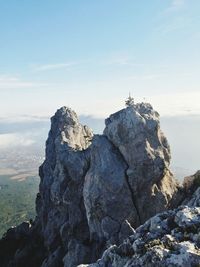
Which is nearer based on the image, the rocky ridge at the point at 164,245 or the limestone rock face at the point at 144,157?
the rocky ridge at the point at 164,245

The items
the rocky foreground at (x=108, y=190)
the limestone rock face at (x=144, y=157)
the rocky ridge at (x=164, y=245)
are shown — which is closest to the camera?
the rocky ridge at (x=164, y=245)

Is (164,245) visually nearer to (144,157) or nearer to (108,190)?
(108,190)

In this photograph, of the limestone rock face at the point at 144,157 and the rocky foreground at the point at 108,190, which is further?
the limestone rock face at the point at 144,157

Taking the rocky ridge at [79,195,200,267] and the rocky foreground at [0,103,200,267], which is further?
the rocky foreground at [0,103,200,267]

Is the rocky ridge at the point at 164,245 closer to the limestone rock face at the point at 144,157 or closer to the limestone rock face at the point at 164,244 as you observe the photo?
the limestone rock face at the point at 164,244

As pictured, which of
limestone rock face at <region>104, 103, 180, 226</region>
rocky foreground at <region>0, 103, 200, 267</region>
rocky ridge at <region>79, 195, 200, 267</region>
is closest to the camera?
rocky ridge at <region>79, 195, 200, 267</region>

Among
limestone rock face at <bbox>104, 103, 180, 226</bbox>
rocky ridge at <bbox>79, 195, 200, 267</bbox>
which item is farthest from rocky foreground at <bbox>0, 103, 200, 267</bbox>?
rocky ridge at <bbox>79, 195, 200, 267</bbox>

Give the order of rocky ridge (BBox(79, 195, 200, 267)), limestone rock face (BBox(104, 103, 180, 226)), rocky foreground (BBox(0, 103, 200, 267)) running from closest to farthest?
rocky ridge (BBox(79, 195, 200, 267)) → rocky foreground (BBox(0, 103, 200, 267)) → limestone rock face (BBox(104, 103, 180, 226))

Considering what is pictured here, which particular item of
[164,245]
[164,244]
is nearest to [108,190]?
[164,244]

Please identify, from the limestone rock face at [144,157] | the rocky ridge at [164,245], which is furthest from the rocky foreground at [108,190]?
the rocky ridge at [164,245]

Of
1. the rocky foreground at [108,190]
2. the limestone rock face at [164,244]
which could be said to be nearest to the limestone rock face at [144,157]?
the rocky foreground at [108,190]

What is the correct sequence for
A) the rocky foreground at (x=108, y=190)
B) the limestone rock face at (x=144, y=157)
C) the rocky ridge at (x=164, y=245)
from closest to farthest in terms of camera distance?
1. the rocky ridge at (x=164, y=245)
2. the rocky foreground at (x=108, y=190)
3. the limestone rock face at (x=144, y=157)

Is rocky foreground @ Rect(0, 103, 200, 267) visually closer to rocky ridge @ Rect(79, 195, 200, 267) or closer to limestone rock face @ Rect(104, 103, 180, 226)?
limestone rock face @ Rect(104, 103, 180, 226)

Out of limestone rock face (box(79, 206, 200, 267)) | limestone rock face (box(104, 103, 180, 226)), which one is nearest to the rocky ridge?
limestone rock face (box(79, 206, 200, 267))
